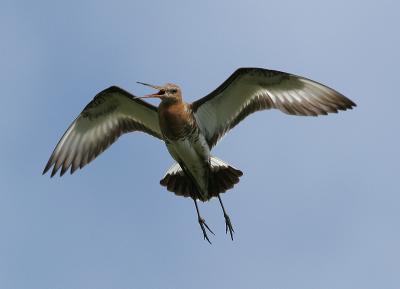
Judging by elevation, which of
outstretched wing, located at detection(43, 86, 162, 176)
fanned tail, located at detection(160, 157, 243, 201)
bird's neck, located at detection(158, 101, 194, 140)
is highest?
outstretched wing, located at detection(43, 86, 162, 176)

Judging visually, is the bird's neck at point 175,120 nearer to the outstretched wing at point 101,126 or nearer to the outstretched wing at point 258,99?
the outstretched wing at point 258,99

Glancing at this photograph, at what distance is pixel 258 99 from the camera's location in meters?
15.0

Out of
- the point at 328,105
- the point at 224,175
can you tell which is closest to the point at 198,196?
the point at 224,175

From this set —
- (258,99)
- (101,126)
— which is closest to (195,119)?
(258,99)

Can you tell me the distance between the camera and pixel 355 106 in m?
14.3

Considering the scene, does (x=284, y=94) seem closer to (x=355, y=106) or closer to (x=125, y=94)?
(x=355, y=106)

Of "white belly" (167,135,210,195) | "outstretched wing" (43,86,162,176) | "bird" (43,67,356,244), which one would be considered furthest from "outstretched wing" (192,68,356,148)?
"outstretched wing" (43,86,162,176)

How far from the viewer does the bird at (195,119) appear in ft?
47.8

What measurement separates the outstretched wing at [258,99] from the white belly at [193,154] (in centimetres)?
42

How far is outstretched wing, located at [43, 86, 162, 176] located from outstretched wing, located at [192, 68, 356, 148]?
96 centimetres

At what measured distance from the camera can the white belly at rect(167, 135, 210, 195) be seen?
14.7 m

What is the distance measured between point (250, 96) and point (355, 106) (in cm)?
174

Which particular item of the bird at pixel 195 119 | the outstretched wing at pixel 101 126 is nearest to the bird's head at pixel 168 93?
the bird at pixel 195 119

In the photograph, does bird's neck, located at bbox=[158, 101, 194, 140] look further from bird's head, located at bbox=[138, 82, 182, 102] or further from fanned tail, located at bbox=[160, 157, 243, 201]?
fanned tail, located at bbox=[160, 157, 243, 201]
